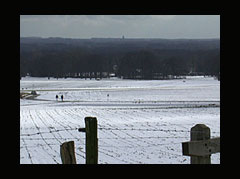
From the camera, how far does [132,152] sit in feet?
44.1

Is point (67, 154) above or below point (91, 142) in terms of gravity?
below

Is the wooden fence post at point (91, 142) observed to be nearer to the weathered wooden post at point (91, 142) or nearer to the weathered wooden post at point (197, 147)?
the weathered wooden post at point (91, 142)

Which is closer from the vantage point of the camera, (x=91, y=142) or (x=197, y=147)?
(x=197, y=147)

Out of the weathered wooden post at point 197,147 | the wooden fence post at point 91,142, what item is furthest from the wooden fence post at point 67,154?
the weathered wooden post at point 197,147

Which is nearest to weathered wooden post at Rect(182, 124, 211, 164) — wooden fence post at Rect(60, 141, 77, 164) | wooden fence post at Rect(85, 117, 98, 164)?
wooden fence post at Rect(85, 117, 98, 164)

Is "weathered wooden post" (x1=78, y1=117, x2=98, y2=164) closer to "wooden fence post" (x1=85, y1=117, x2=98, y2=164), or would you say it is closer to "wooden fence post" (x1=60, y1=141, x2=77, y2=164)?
"wooden fence post" (x1=85, y1=117, x2=98, y2=164)

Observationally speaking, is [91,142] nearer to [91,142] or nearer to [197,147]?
[91,142]

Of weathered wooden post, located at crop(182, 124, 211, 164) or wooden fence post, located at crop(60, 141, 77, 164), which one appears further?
wooden fence post, located at crop(60, 141, 77, 164)

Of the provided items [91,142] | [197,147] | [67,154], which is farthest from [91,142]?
[197,147]
